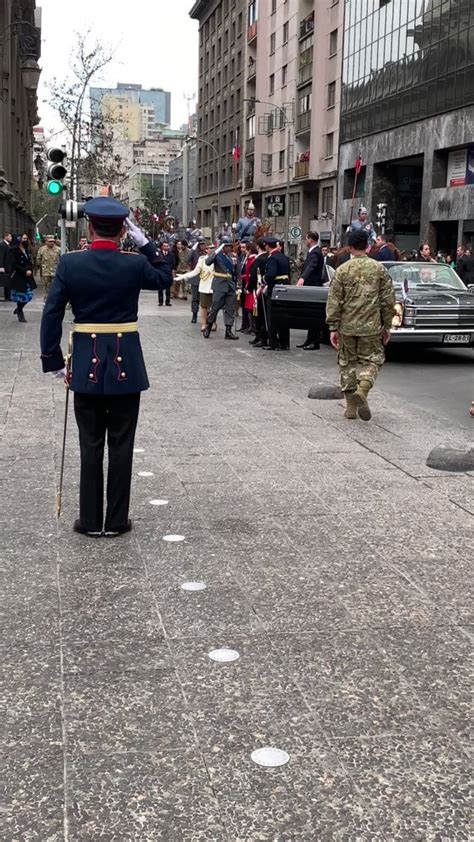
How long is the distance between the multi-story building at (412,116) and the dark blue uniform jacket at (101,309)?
32.4 meters

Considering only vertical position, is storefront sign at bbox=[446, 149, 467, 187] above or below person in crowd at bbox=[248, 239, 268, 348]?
above

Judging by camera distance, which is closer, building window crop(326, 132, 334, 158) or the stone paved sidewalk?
the stone paved sidewalk

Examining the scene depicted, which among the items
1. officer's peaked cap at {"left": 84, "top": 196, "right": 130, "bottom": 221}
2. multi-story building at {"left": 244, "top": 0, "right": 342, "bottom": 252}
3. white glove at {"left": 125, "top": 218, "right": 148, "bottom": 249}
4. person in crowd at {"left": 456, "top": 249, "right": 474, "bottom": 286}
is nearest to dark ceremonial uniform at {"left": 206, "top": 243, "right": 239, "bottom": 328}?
person in crowd at {"left": 456, "top": 249, "right": 474, "bottom": 286}

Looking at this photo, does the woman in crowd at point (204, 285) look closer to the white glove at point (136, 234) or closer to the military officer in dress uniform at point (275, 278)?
the military officer in dress uniform at point (275, 278)

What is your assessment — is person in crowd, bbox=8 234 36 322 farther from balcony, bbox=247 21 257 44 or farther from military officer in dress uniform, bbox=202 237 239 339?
balcony, bbox=247 21 257 44

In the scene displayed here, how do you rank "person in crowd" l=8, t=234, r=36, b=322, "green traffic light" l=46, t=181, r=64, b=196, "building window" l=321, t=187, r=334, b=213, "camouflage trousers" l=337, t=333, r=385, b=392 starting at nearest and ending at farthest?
"camouflage trousers" l=337, t=333, r=385, b=392
"green traffic light" l=46, t=181, r=64, b=196
"person in crowd" l=8, t=234, r=36, b=322
"building window" l=321, t=187, r=334, b=213

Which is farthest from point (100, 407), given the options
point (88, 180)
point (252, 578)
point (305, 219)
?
point (305, 219)

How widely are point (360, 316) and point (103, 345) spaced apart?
460 cm

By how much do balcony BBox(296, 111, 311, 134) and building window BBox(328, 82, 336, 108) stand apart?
3.05 metres

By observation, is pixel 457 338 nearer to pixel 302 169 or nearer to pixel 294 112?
pixel 302 169

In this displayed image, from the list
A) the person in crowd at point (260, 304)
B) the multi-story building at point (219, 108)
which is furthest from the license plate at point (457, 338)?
the multi-story building at point (219, 108)

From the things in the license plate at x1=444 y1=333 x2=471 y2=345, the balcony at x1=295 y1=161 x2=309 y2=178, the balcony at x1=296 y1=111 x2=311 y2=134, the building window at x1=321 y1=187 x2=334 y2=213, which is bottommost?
the license plate at x1=444 y1=333 x2=471 y2=345

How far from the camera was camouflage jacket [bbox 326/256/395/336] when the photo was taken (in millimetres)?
9234

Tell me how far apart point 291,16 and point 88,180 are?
24.6 meters
